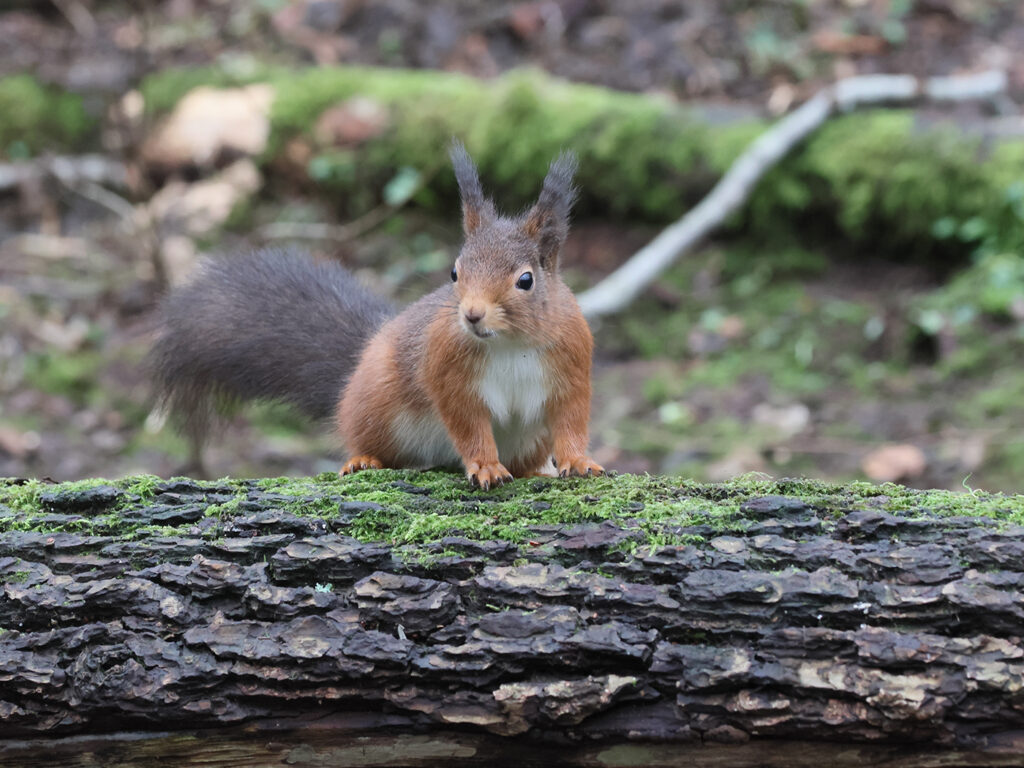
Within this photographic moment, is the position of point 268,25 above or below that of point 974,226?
above

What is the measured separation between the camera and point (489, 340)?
2.81 meters

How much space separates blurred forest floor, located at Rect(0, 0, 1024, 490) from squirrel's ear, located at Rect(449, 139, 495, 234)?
1.15 metres

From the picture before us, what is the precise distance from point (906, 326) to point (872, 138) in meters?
1.16

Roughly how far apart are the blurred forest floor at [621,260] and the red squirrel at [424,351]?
407mm

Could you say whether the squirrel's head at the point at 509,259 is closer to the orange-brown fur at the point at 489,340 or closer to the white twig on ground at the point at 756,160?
the orange-brown fur at the point at 489,340

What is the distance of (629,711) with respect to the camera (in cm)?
208

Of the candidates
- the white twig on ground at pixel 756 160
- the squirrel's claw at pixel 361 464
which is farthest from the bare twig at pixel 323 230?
the squirrel's claw at pixel 361 464

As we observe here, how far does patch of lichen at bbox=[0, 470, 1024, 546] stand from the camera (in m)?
2.36

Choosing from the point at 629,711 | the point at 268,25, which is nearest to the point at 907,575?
the point at 629,711

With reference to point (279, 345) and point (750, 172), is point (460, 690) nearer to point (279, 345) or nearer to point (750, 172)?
point (279, 345)

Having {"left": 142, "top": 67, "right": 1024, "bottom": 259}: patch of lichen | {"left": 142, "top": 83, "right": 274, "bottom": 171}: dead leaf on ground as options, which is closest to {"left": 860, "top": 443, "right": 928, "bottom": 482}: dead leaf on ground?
{"left": 142, "top": 67, "right": 1024, "bottom": 259}: patch of lichen

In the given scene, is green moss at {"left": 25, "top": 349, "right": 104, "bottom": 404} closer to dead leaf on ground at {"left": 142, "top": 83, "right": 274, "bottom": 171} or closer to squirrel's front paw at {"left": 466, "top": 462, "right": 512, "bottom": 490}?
dead leaf on ground at {"left": 142, "top": 83, "right": 274, "bottom": 171}

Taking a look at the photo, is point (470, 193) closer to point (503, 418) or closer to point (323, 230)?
point (503, 418)

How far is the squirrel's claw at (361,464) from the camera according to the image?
3.21m
